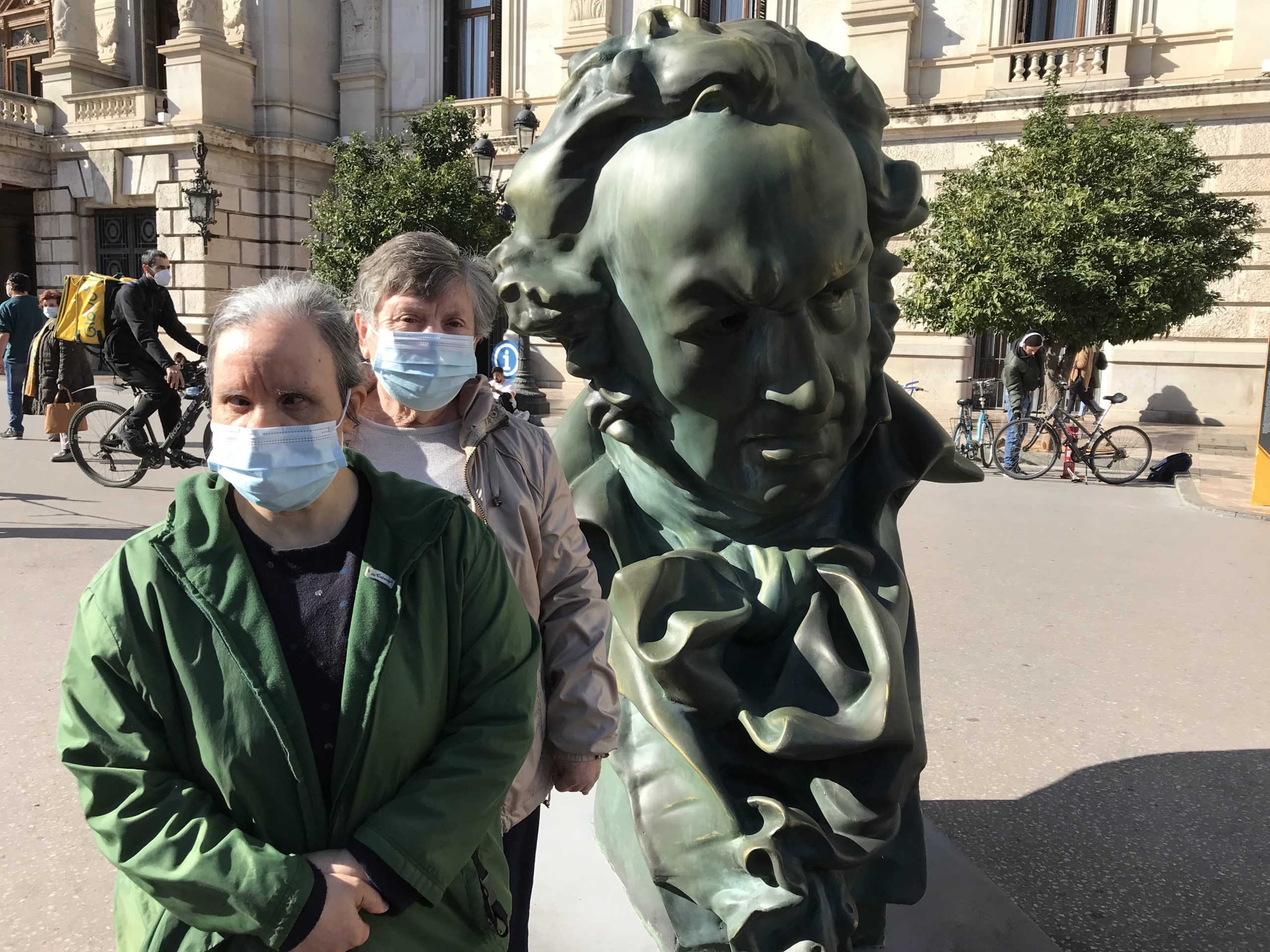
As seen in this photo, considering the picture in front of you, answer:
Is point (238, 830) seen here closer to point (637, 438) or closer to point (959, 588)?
point (637, 438)

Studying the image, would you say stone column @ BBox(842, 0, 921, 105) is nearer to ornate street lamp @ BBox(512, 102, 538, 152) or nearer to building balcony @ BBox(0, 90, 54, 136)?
ornate street lamp @ BBox(512, 102, 538, 152)

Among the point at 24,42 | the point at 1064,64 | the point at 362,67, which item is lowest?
the point at 1064,64

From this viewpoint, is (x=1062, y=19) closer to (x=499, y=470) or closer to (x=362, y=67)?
(x=362, y=67)

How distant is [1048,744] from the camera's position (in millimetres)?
3854

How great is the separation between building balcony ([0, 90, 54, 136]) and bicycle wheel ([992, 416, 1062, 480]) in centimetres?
2045

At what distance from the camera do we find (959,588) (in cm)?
602

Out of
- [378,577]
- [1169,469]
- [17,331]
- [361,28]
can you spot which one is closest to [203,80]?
[361,28]

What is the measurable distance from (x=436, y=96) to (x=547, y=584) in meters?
21.6

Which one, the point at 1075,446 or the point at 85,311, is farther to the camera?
the point at 1075,446

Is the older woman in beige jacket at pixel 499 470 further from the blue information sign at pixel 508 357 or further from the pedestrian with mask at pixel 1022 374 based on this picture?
the pedestrian with mask at pixel 1022 374

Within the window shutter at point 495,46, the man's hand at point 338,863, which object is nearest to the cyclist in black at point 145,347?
the man's hand at point 338,863

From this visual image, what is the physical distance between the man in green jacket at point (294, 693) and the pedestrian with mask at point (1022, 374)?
10.7m

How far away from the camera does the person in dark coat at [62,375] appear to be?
9977 mm

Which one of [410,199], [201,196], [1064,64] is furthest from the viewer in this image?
[201,196]
